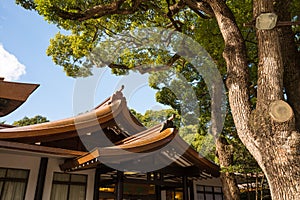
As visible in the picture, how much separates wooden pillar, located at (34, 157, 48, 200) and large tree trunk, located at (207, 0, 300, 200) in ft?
13.6

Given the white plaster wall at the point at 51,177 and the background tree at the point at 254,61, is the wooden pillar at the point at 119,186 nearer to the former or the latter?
the white plaster wall at the point at 51,177

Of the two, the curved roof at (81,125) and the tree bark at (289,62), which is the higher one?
the tree bark at (289,62)

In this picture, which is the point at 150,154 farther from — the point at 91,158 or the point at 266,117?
the point at 266,117

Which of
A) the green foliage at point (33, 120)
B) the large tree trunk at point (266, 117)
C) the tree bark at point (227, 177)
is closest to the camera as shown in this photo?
the large tree trunk at point (266, 117)

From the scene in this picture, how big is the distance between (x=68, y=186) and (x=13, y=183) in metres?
1.13

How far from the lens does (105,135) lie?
244 inches

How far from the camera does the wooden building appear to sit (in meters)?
4.56

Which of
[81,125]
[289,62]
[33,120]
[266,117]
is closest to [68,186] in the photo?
[81,125]

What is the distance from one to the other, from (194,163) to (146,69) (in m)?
5.83

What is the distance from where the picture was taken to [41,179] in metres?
5.08

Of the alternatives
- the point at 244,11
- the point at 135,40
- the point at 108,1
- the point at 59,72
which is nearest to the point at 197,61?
the point at 244,11

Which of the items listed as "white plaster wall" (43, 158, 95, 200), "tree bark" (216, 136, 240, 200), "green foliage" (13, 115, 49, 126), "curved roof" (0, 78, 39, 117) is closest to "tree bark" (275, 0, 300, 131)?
"tree bark" (216, 136, 240, 200)

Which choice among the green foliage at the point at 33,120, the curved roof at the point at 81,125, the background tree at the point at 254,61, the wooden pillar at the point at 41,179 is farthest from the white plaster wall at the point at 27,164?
the green foliage at the point at 33,120

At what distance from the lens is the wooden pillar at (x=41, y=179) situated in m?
4.97
